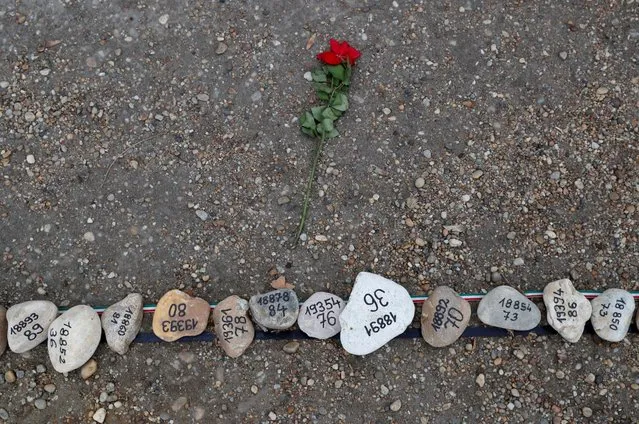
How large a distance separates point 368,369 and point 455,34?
1.33 metres

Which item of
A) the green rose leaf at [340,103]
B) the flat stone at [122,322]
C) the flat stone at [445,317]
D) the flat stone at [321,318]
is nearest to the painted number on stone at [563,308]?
the flat stone at [445,317]

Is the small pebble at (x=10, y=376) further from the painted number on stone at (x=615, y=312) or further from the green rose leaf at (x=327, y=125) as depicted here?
the painted number on stone at (x=615, y=312)

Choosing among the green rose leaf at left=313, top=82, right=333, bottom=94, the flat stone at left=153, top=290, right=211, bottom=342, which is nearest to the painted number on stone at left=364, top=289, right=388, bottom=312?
the flat stone at left=153, top=290, right=211, bottom=342

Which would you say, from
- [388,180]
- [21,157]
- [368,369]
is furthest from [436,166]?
[21,157]

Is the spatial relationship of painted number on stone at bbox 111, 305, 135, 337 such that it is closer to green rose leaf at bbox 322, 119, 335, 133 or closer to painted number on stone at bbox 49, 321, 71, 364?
painted number on stone at bbox 49, 321, 71, 364

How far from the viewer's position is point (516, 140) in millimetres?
2385

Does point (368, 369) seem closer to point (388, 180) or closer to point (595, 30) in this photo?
point (388, 180)

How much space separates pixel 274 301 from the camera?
219 cm

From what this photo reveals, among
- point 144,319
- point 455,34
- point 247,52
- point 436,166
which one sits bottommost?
point 144,319

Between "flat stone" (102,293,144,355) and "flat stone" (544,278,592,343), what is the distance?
4.76 ft

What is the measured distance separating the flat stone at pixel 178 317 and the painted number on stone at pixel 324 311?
37cm

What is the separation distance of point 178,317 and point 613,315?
1.52 meters

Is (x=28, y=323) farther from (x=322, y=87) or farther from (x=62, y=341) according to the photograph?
(x=322, y=87)

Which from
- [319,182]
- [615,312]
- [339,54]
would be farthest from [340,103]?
[615,312]
